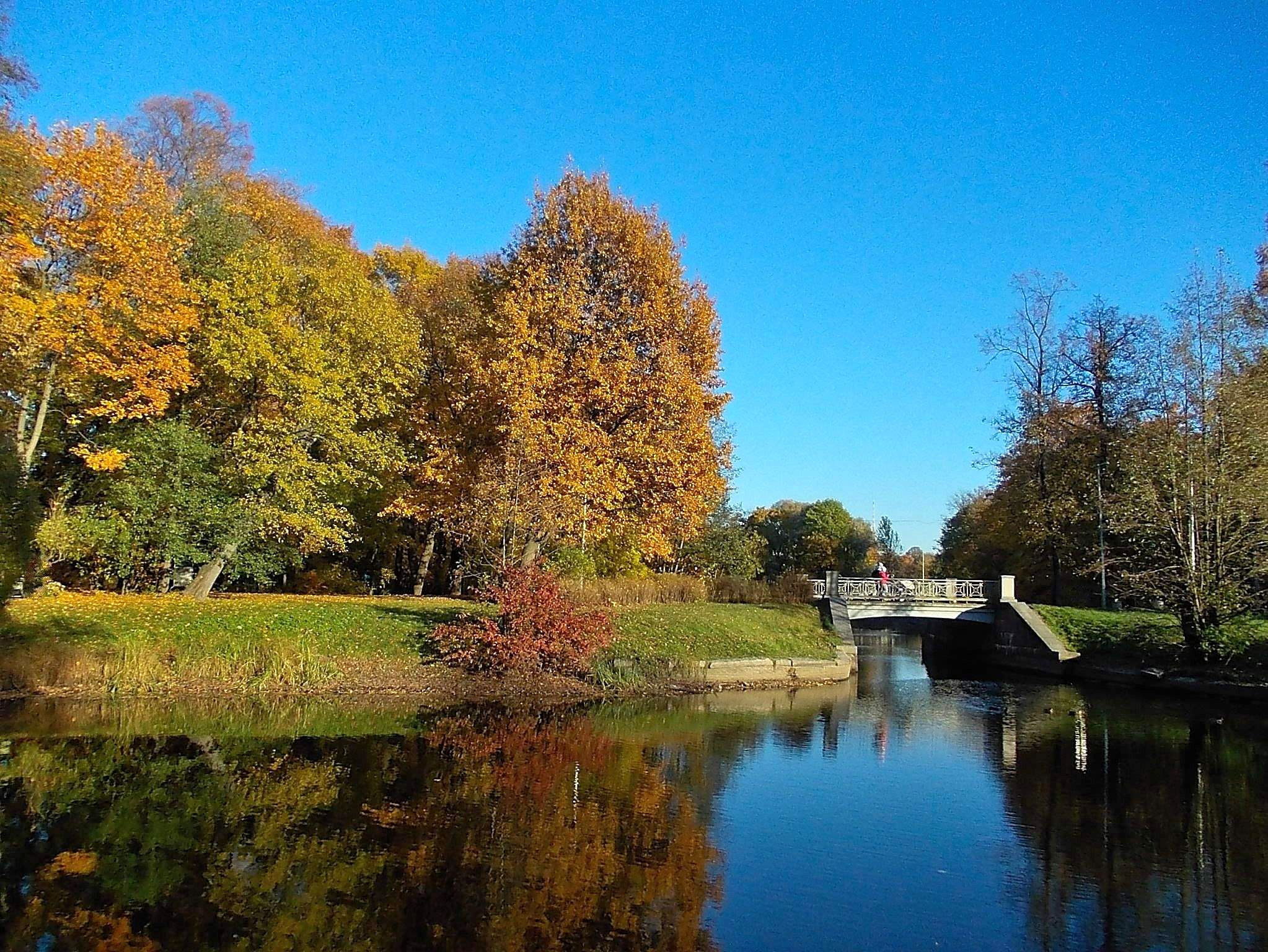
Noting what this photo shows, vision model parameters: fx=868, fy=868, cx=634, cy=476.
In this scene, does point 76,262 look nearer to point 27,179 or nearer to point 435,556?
point 27,179

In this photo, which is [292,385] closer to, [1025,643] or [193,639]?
[193,639]

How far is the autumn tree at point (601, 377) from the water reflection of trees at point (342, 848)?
423 inches

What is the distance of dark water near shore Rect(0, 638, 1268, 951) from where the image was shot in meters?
6.80

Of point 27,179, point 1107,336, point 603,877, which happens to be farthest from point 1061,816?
point 1107,336

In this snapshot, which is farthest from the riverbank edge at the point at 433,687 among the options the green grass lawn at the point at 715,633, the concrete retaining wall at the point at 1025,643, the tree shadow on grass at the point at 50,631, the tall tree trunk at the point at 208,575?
the concrete retaining wall at the point at 1025,643

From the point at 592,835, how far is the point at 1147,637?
2516 cm

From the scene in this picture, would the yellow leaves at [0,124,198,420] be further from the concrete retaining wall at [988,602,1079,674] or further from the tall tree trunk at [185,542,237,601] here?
the concrete retaining wall at [988,602,1079,674]

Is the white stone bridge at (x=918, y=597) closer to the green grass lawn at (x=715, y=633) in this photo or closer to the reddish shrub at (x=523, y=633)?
the green grass lawn at (x=715, y=633)

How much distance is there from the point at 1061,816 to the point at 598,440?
14656mm

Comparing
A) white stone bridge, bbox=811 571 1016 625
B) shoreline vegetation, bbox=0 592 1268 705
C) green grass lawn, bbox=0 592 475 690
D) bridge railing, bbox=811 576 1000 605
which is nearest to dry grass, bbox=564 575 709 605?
shoreline vegetation, bbox=0 592 1268 705

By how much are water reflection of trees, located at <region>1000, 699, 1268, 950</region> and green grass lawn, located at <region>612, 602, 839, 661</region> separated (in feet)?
24.8

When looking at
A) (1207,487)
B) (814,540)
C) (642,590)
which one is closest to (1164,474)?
(1207,487)

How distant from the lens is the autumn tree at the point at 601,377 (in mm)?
22609

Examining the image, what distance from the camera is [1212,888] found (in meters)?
8.41
